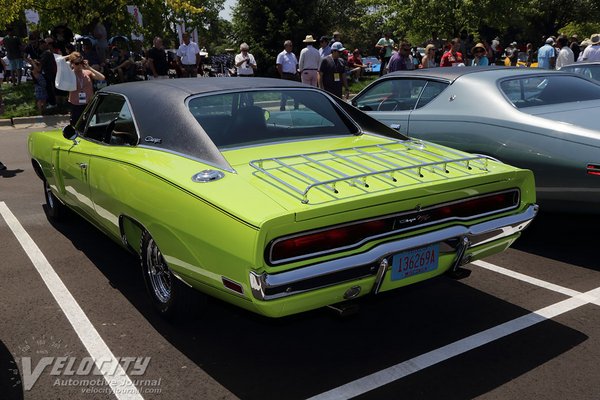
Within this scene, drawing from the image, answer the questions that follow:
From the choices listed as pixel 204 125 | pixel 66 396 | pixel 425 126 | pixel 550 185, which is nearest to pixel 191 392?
pixel 66 396

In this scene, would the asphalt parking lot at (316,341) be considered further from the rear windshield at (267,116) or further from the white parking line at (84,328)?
the rear windshield at (267,116)

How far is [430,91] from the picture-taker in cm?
616

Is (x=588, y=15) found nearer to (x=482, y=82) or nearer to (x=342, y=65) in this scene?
(x=342, y=65)

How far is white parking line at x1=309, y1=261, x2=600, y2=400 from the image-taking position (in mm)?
3031

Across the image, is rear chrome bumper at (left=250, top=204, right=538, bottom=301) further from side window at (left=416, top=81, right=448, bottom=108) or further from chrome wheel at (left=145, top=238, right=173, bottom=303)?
side window at (left=416, top=81, right=448, bottom=108)

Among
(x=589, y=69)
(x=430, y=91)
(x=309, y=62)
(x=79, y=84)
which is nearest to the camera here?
(x=430, y=91)

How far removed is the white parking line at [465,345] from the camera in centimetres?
303

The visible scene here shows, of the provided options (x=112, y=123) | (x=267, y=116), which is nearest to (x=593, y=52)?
(x=267, y=116)

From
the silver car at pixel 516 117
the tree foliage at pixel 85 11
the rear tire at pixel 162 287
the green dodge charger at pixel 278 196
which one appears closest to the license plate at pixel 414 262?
the green dodge charger at pixel 278 196

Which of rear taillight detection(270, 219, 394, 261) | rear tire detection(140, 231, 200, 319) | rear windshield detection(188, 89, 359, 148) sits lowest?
rear tire detection(140, 231, 200, 319)

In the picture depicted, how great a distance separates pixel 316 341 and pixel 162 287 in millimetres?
1054

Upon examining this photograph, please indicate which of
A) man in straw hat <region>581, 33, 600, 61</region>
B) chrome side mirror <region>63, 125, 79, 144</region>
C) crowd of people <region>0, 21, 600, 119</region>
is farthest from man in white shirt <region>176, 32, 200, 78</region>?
chrome side mirror <region>63, 125, 79, 144</region>

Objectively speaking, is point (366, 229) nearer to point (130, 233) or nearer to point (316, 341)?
point (316, 341)

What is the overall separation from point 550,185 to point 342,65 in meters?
8.19
